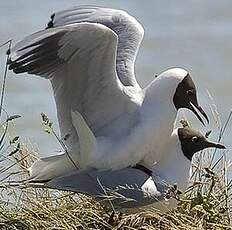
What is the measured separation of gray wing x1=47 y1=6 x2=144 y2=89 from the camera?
4.50 meters

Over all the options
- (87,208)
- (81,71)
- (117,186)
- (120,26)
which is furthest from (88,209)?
(120,26)

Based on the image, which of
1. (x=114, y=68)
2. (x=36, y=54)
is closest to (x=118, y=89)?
(x=114, y=68)

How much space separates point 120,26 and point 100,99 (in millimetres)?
564

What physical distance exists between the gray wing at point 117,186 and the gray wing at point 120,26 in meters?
0.51

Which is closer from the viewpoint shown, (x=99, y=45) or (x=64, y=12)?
(x=99, y=45)

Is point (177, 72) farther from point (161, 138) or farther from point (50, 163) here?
point (50, 163)

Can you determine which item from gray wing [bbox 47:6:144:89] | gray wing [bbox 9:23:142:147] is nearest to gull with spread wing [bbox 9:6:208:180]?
gray wing [bbox 9:23:142:147]

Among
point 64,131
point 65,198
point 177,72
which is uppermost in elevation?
point 177,72

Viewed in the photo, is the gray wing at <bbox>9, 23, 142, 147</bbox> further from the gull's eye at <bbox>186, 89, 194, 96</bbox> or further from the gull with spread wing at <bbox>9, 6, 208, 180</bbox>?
the gull's eye at <bbox>186, 89, 194, 96</bbox>

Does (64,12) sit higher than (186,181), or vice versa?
(64,12)

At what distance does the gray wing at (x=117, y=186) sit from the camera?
4020 mm

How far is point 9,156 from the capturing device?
433 centimetres

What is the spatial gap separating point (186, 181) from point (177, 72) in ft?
1.57

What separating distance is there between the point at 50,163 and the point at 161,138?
1.63 feet
